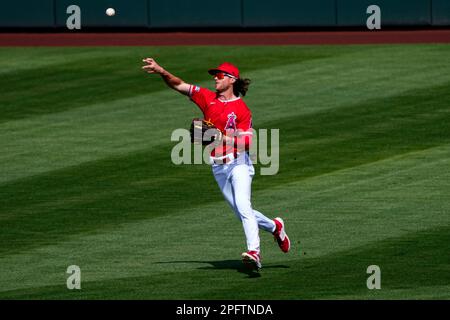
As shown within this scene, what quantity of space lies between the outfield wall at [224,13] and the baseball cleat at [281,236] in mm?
12376

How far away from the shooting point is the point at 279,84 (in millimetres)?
21062

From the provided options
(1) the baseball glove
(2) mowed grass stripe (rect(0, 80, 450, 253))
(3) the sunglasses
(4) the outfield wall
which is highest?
(4) the outfield wall

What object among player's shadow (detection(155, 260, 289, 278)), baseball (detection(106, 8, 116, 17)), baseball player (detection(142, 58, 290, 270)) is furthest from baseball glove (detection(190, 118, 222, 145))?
baseball (detection(106, 8, 116, 17))

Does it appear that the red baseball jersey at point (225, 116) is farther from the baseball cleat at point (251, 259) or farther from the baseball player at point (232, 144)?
the baseball cleat at point (251, 259)

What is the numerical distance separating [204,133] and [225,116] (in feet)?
1.06

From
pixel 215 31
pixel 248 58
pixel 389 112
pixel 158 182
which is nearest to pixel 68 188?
pixel 158 182

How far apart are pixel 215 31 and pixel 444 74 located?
5.76 metres

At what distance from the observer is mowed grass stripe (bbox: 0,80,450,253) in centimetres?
1440

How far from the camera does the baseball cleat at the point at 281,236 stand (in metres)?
12.2

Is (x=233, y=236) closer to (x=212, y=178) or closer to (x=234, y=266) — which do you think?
(x=234, y=266)

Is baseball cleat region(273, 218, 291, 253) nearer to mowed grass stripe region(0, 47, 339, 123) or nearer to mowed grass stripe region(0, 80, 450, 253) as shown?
mowed grass stripe region(0, 80, 450, 253)

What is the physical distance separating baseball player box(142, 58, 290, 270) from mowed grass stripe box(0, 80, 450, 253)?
2.53 m

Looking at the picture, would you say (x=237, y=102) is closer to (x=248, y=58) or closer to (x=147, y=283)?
(x=147, y=283)

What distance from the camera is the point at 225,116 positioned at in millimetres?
11930
